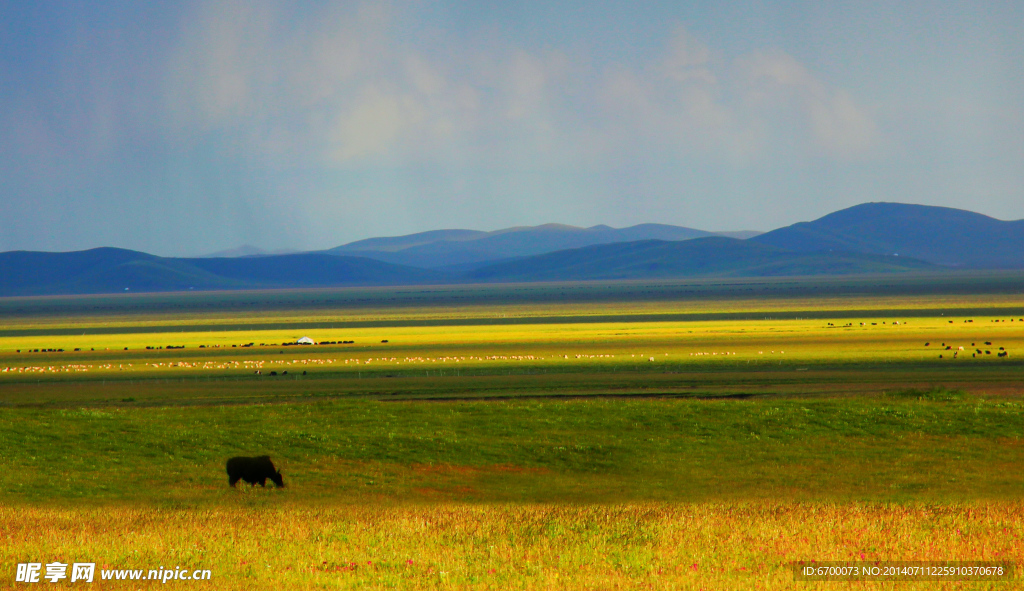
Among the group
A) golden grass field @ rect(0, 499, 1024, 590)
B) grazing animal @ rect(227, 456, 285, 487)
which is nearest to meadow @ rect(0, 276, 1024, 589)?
golden grass field @ rect(0, 499, 1024, 590)

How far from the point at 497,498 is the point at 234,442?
24.6 ft

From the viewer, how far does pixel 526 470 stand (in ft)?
70.2

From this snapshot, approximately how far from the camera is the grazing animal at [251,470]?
18.1 m

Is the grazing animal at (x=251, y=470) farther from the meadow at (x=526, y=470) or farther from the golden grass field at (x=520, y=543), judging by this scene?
the golden grass field at (x=520, y=543)

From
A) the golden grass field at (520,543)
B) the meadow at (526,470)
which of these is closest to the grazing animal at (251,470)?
the meadow at (526,470)

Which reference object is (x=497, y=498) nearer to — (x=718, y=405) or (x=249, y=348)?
(x=718, y=405)

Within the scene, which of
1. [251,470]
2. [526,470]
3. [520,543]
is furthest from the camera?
[526,470]

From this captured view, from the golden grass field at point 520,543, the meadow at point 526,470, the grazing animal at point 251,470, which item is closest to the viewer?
the golden grass field at point 520,543

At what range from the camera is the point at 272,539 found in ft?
39.5

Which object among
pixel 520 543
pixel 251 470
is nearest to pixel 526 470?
pixel 251 470

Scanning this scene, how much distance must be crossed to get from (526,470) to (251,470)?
6.13 m

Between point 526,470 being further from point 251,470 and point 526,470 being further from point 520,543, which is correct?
point 520,543

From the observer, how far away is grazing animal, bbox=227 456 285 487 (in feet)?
59.2

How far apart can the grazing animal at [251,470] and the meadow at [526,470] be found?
0.48m
